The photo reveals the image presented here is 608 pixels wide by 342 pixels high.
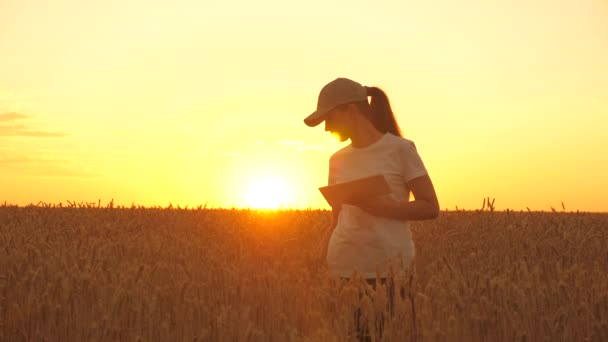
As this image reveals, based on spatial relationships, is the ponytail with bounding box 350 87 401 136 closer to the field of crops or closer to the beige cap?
the beige cap

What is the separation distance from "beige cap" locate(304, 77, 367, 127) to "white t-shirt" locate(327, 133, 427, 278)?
26 cm

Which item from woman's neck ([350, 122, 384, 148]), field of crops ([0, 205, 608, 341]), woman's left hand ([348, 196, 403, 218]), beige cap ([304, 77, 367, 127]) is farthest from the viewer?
woman's neck ([350, 122, 384, 148])

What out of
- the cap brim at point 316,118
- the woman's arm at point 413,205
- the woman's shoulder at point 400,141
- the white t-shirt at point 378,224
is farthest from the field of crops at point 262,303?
the cap brim at point 316,118

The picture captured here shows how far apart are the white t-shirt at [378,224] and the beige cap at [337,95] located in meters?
0.26

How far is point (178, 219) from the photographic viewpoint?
10250 mm

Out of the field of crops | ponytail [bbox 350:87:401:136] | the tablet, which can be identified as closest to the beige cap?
ponytail [bbox 350:87:401:136]

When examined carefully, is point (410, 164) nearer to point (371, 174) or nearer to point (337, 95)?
point (371, 174)

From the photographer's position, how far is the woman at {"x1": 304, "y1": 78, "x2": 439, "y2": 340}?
11.8ft

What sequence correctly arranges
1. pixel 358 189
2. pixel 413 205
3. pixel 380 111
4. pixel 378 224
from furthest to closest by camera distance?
pixel 380 111
pixel 378 224
pixel 413 205
pixel 358 189

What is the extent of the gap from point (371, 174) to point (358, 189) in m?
0.29

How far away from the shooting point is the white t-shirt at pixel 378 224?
3.62 m

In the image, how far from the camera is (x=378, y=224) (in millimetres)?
3631

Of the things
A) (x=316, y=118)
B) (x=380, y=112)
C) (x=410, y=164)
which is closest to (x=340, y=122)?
(x=316, y=118)

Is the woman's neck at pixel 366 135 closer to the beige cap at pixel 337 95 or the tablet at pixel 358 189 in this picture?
the beige cap at pixel 337 95
